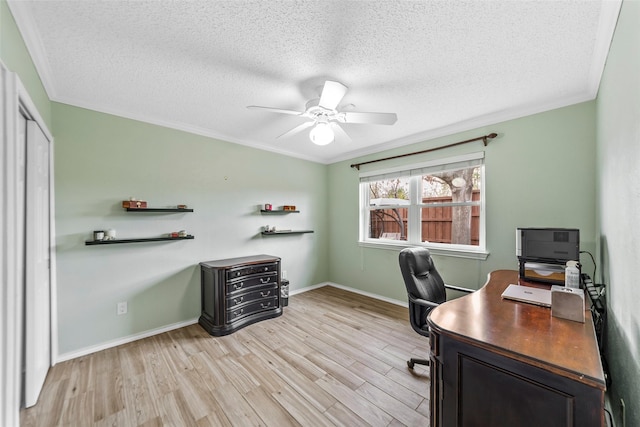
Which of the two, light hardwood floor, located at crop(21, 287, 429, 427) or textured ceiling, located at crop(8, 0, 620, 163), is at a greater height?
textured ceiling, located at crop(8, 0, 620, 163)

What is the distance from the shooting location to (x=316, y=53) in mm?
1691

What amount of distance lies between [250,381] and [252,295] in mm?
1182

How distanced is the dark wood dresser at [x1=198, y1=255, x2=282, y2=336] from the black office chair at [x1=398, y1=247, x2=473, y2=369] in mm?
1785

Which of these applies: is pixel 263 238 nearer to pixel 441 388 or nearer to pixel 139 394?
pixel 139 394

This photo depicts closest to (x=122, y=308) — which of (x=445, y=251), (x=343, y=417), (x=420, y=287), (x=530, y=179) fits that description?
(x=343, y=417)

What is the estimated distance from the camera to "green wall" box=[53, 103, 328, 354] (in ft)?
7.76

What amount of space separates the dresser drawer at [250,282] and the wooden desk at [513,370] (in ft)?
7.48

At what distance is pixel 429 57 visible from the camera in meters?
1.75

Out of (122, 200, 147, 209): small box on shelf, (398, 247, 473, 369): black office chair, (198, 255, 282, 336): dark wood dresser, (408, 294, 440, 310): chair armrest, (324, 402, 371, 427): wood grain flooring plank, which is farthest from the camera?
(198, 255, 282, 336): dark wood dresser

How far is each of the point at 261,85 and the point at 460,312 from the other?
218 centimetres

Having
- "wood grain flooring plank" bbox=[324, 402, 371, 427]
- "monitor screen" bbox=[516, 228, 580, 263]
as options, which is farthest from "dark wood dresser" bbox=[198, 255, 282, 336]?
"monitor screen" bbox=[516, 228, 580, 263]

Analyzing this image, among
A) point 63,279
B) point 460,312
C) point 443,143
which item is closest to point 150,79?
point 63,279

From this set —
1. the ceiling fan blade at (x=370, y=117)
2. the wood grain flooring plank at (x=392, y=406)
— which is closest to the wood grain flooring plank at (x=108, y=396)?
the wood grain flooring plank at (x=392, y=406)

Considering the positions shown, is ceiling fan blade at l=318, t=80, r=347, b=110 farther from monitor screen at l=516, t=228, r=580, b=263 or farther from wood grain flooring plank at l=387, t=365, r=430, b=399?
wood grain flooring plank at l=387, t=365, r=430, b=399
